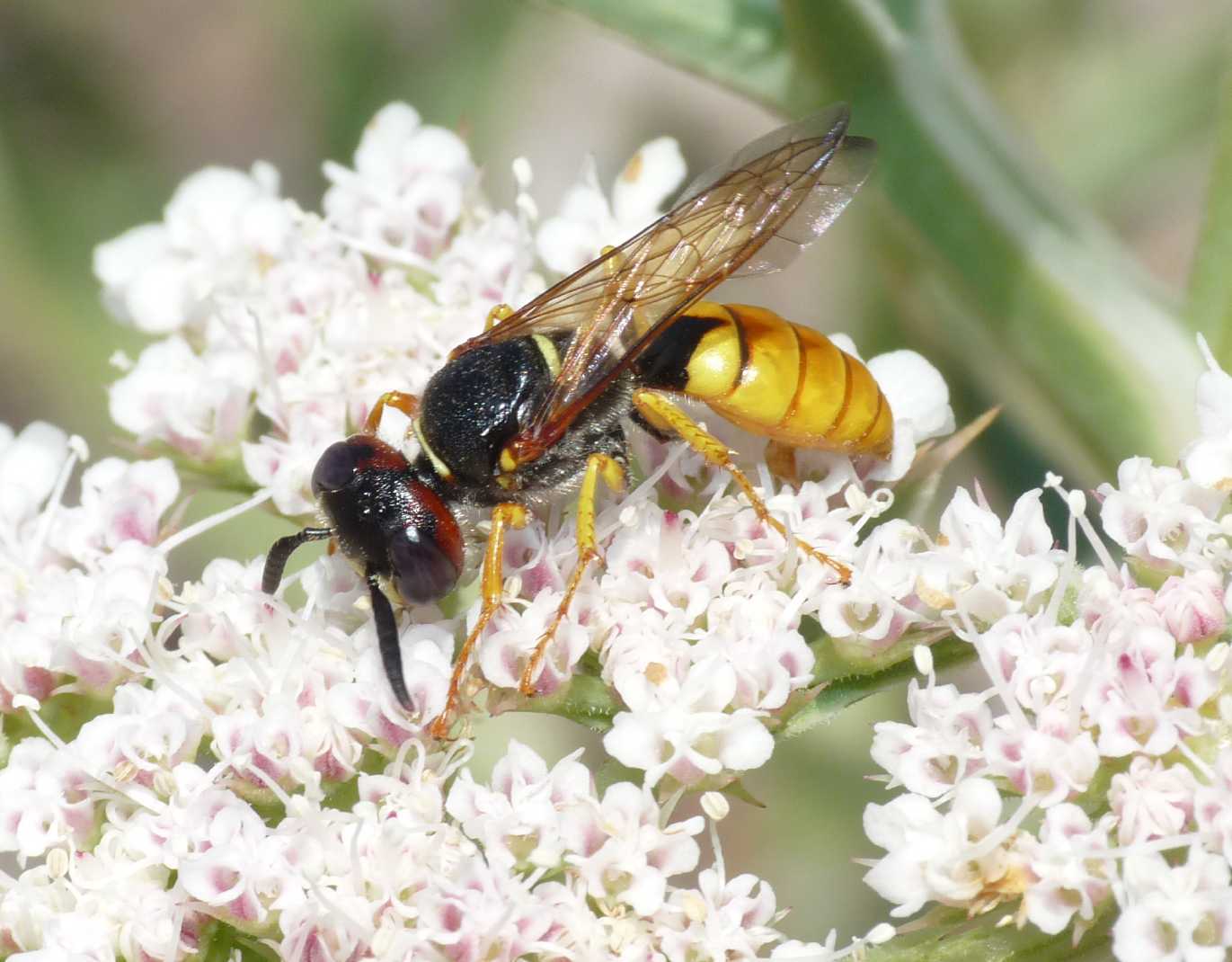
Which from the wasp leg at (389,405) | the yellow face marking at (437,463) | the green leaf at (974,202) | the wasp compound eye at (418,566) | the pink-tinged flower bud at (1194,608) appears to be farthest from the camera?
the green leaf at (974,202)

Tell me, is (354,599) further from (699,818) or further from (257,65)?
(257,65)

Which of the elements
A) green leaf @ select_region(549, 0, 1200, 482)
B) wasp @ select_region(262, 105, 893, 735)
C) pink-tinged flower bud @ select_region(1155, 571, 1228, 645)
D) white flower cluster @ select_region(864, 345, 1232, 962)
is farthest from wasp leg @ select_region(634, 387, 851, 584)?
green leaf @ select_region(549, 0, 1200, 482)

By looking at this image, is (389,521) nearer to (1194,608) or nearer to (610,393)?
(610,393)

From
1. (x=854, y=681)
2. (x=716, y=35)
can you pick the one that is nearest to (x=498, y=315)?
(x=716, y=35)

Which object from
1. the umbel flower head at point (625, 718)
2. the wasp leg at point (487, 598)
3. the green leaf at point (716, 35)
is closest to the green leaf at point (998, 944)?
the umbel flower head at point (625, 718)

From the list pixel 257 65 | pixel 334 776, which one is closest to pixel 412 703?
pixel 334 776

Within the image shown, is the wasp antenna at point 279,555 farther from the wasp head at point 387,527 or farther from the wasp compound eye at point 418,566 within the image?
the wasp compound eye at point 418,566
